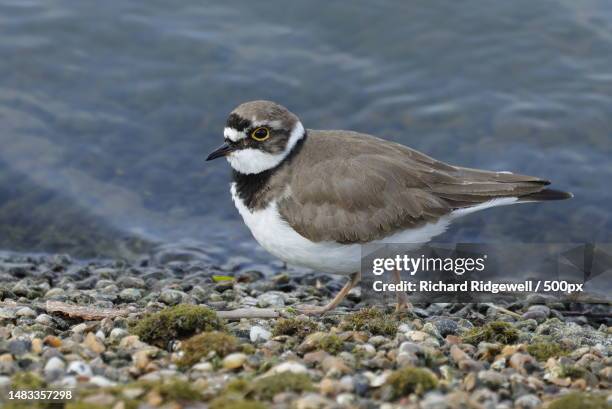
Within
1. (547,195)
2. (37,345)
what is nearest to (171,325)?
(37,345)

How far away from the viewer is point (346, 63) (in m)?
15.0

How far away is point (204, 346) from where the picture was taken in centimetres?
634

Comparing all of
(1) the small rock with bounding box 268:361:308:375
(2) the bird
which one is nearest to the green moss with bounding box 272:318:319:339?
(1) the small rock with bounding box 268:361:308:375

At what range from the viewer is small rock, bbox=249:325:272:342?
274 inches

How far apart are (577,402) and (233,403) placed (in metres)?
2.07

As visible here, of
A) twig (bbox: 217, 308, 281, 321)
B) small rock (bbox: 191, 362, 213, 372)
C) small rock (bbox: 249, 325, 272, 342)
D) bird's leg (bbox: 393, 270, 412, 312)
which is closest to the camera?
small rock (bbox: 191, 362, 213, 372)

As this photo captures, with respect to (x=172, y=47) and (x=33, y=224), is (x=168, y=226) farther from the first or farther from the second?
(x=172, y=47)

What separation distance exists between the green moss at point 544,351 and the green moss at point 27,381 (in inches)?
138

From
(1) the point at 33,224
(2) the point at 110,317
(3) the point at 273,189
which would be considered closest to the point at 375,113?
(1) the point at 33,224

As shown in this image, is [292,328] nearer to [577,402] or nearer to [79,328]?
[79,328]

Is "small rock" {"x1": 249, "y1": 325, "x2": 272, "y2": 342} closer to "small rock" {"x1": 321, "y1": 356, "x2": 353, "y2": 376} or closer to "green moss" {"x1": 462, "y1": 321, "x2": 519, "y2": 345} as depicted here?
"small rock" {"x1": 321, "y1": 356, "x2": 353, "y2": 376}

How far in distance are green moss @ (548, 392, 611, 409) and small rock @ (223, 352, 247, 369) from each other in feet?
6.67

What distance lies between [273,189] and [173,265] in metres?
3.53

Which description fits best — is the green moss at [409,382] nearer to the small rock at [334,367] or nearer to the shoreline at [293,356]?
the shoreline at [293,356]
